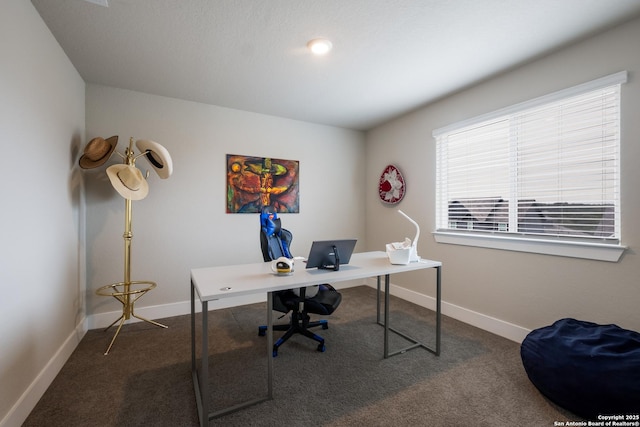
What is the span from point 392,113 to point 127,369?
12.6ft

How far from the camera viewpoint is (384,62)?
2.38 m

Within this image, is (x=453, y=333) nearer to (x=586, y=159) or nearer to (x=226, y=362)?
(x=586, y=159)

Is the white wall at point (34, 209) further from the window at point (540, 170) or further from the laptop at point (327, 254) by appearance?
the window at point (540, 170)

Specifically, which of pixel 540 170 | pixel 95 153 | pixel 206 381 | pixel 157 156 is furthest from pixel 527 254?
pixel 95 153

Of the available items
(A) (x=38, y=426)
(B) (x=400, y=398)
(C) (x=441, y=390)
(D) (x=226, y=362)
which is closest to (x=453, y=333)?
(C) (x=441, y=390)

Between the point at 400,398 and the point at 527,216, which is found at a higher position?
the point at 527,216

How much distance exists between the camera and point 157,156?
2.68 metres

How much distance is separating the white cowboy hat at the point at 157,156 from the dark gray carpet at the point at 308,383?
163 cm

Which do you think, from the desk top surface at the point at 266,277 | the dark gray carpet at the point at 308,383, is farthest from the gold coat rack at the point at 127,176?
the desk top surface at the point at 266,277

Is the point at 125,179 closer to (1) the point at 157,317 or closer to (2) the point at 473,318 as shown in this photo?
(1) the point at 157,317

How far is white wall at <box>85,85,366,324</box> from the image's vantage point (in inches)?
111

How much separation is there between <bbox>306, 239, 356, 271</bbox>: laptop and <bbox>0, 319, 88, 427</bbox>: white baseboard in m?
1.80

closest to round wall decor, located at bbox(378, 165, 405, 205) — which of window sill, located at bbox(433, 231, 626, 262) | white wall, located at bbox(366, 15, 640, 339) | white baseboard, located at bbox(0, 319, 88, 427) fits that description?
white wall, located at bbox(366, 15, 640, 339)

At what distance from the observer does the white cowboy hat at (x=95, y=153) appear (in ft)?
A: 7.95
